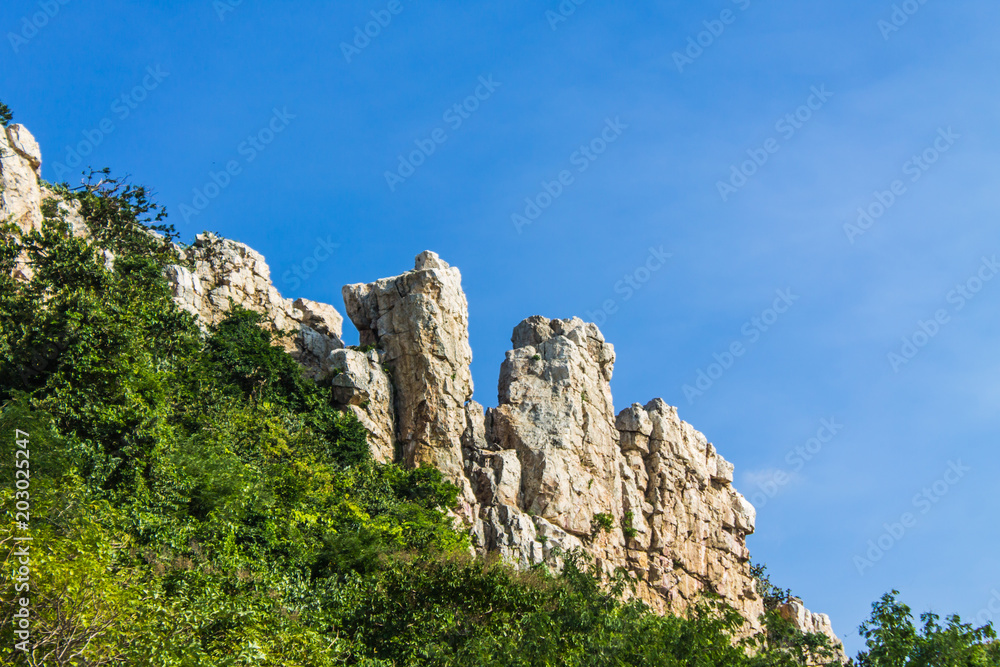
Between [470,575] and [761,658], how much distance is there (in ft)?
28.2

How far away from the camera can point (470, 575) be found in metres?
28.1

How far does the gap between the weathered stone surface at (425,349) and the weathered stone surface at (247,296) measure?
3.03 meters

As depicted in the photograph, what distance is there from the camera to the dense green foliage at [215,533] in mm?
19703

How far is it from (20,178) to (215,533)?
21750mm

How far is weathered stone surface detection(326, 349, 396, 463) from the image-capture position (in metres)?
46.2

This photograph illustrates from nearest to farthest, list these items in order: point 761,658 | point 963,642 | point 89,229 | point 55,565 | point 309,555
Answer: point 55,565
point 963,642
point 761,658
point 309,555
point 89,229

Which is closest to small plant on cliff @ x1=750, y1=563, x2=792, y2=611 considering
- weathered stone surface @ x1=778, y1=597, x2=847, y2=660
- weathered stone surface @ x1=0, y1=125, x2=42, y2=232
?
weathered stone surface @ x1=778, y1=597, x2=847, y2=660

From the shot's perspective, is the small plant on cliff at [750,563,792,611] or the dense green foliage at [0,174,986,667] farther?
the small plant on cliff at [750,563,792,611]

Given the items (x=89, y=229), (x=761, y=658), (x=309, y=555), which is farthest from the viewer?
(x=89, y=229)

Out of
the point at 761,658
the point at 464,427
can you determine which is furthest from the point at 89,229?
the point at 761,658

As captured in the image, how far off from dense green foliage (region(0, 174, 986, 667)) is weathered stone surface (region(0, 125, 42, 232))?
2.15m

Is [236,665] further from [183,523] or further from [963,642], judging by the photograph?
[963,642]

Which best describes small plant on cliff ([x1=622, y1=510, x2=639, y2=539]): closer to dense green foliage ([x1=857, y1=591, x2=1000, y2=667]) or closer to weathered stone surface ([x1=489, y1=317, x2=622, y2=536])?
weathered stone surface ([x1=489, y1=317, x2=622, y2=536])

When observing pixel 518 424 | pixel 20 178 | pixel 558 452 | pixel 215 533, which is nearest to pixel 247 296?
pixel 20 178
